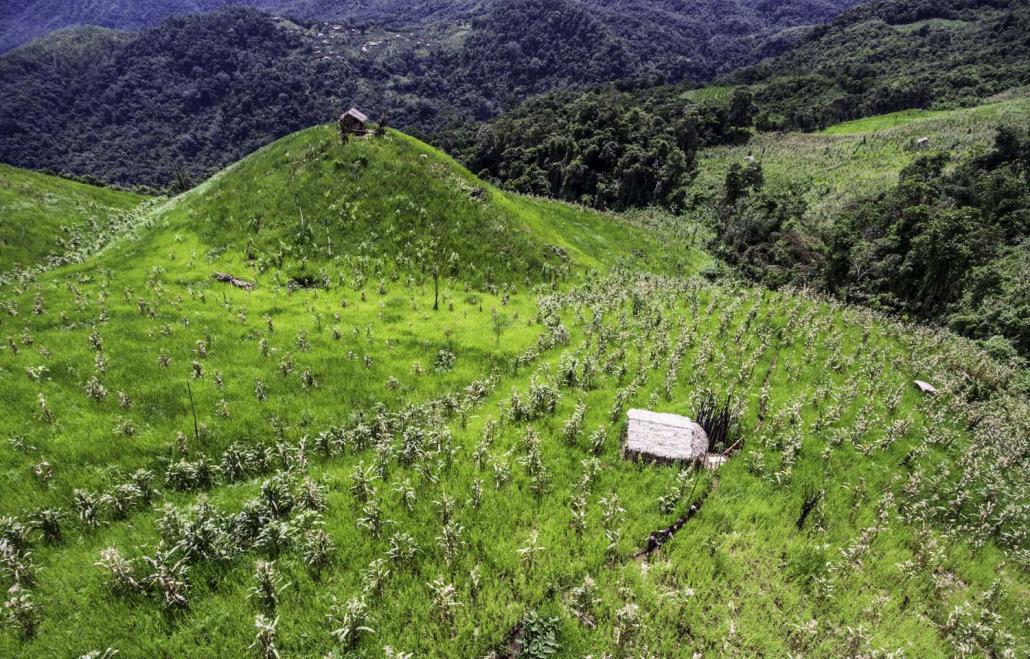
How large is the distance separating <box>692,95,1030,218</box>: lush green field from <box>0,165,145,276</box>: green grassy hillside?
80.6 metres

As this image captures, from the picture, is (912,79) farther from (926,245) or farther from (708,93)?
(926,245)

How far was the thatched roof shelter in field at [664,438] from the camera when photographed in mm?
10914

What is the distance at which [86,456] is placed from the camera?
34.4 ft

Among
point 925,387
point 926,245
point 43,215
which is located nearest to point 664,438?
point 925,387

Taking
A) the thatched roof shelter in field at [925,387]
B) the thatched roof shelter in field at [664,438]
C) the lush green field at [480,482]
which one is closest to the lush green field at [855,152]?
the thatched roof shelter in field at [925,387]

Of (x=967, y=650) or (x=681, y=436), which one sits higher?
(x=681, y=436)

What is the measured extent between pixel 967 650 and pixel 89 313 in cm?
2669

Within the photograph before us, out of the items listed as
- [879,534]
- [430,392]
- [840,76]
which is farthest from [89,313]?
[840,76]

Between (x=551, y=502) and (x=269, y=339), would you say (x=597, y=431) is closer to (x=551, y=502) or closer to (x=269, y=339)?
(x=551, y=502)

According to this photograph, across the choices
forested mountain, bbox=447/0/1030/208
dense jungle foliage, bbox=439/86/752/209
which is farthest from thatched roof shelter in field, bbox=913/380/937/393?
forested mountain, bbox=447/0/1030/208

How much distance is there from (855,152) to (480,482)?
10785 centimetres

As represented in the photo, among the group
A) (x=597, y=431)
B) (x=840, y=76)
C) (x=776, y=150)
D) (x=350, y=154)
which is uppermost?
(x=840, y=76)

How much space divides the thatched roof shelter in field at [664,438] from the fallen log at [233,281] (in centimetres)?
1964

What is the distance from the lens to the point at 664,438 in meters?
11.2
